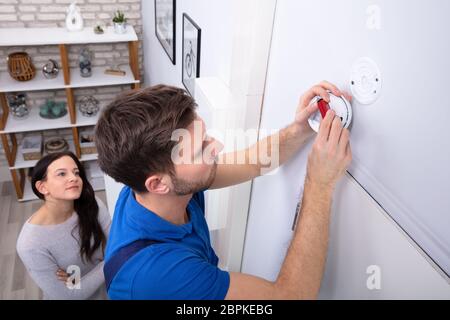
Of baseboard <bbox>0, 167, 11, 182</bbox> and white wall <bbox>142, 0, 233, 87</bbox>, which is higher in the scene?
white wall <bbox>142, 0, 233, 87</bbox>

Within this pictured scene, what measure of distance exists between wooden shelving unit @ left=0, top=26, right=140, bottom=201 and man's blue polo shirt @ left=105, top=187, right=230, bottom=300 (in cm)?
236

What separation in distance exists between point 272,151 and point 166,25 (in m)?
1.64

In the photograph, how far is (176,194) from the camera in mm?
1131

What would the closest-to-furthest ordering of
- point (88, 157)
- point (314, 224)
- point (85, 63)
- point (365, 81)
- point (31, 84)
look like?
point (365, 81) → point (314, 224) → point (31, 84) → point (85, 63) → point (88, 157)

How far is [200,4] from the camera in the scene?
1805 millimetres

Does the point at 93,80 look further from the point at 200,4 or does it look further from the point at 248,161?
the point at 248,161

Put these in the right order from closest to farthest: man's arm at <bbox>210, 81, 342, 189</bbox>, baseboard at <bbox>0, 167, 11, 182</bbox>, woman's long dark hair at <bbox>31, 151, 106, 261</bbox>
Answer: man's arm at <bbox>210, 81, 342, 189</bbox> < woman's long dark hair at <bbox>31, 151, 106, 261</bbox> < baseboard at <bbox>0, 167, 11, 182</bbox>

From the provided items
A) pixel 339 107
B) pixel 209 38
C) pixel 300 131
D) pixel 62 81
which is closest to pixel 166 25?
pixel 209 38

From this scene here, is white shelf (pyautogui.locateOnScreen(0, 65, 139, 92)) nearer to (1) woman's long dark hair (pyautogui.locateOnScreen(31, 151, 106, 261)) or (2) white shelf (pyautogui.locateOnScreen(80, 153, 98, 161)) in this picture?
(2) white shelf (pyautogui.locateOnScreen(80, 153, 98, 161))

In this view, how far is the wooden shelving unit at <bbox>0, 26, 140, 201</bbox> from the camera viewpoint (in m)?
2.96

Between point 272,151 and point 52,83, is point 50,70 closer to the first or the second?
point 52,83

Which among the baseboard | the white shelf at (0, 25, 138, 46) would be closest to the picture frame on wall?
the white shelf at (0, 25, 138, 46)
